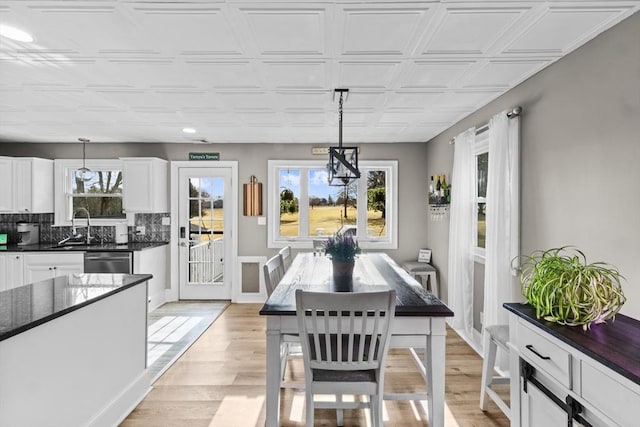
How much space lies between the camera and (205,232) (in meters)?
5.40

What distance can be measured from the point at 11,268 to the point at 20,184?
1.11 m

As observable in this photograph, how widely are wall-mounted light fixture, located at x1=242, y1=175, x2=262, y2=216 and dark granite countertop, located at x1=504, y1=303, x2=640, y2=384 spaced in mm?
4050

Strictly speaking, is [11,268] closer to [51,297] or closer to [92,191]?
[92,191]

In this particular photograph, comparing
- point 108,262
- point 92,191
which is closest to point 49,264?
point 108,262

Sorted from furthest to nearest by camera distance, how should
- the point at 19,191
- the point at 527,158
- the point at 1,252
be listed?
the point at 19,191
the point at 1,252
the point at 527,158

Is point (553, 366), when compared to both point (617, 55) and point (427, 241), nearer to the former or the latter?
point (617, 55)

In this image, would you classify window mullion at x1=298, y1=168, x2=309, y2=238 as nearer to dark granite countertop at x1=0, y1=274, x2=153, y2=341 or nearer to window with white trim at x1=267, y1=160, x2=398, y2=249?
window with white trim at x1=267, y1=160, x2=398, y2=249

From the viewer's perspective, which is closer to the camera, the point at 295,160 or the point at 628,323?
the point at 628,323

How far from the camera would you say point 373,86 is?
9.30 ft

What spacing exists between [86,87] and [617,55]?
3469mm

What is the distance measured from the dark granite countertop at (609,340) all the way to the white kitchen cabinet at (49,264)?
4878 millimetres

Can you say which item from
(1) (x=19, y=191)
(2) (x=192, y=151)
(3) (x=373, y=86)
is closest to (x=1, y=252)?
(1) (x=19, y=191)

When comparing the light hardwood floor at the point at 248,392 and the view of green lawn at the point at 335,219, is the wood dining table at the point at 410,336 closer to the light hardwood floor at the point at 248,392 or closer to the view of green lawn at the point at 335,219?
the light hardwood floor at the point at 248,392

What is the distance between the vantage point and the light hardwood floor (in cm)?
242
